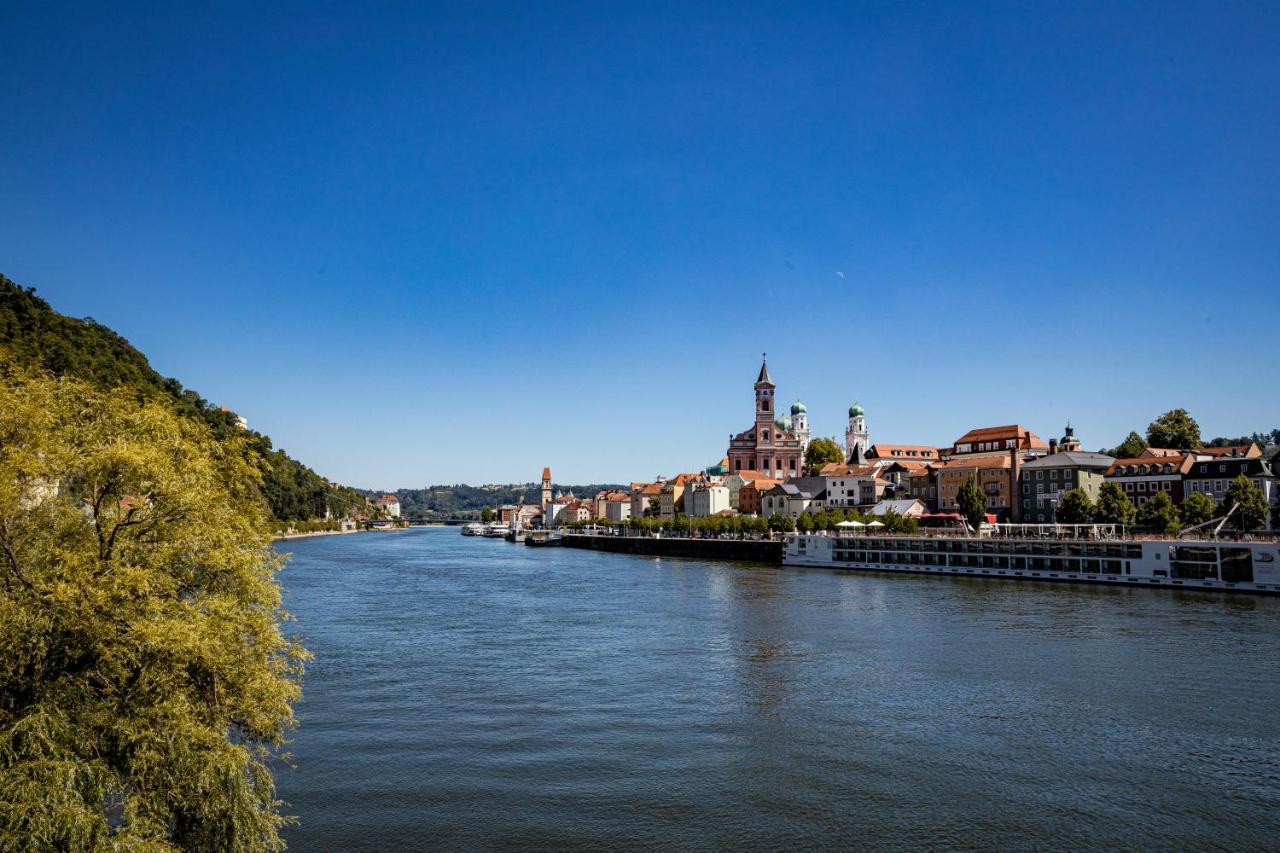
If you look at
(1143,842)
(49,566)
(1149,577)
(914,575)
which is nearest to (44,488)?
(49,566)

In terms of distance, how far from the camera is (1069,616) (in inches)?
1877

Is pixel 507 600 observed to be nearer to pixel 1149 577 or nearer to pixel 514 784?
pixel 514 784

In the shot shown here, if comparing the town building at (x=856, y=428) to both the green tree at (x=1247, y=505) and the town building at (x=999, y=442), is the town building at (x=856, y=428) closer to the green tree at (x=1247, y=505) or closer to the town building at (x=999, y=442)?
the town building at (x=999, y=442)

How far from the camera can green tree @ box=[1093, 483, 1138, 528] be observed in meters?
85.9

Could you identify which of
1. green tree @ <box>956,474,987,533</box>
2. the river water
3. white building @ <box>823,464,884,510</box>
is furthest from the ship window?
white building @ <box>823,464,884,510</box>

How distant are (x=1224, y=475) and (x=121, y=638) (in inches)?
4240

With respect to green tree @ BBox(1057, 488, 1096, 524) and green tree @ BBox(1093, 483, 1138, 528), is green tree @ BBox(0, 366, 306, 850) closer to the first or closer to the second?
green tree @ BBox(1093, 483, 1138, 528)

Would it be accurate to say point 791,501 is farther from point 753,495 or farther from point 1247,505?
point 1247,505

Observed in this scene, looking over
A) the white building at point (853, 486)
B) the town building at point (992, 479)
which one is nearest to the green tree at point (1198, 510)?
the town building at point (992, 479)

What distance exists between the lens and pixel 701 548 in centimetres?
11781

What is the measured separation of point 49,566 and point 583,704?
18174 mm

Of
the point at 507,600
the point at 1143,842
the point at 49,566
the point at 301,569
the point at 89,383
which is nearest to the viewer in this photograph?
the point at 49,566

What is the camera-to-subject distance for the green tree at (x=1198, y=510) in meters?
81.9

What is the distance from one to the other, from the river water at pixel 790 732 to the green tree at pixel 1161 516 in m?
34.3
